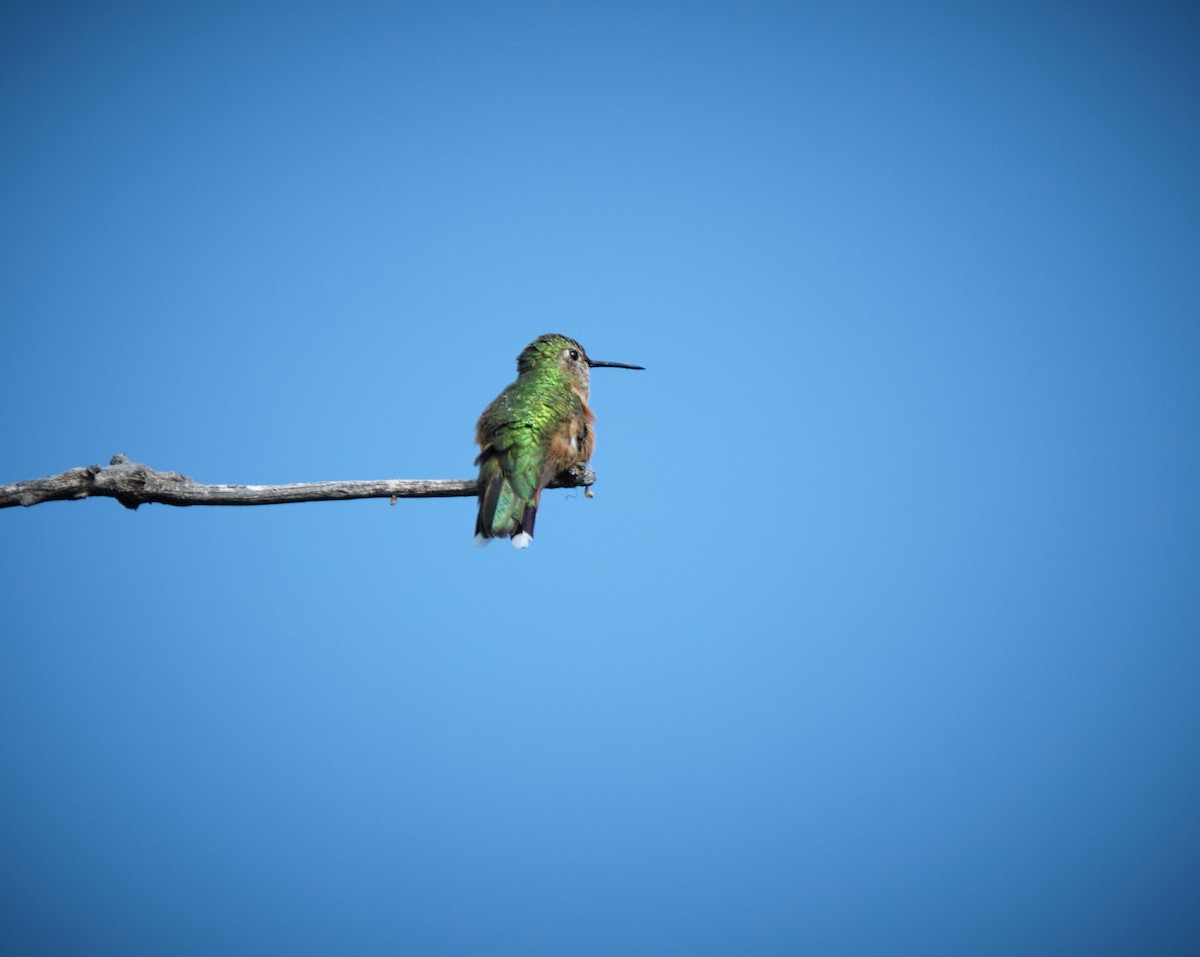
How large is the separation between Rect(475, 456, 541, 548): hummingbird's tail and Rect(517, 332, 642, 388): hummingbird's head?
1.95 meters

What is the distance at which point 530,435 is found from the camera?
24.1 ft

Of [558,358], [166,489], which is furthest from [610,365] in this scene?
[166,489]

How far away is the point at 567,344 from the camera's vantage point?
359 inches

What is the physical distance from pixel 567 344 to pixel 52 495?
5115mm

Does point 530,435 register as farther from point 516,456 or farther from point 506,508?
point 506,508

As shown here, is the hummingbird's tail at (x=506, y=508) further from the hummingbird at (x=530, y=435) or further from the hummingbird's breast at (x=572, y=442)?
the hummingbird's breast at (x=572, y=442)

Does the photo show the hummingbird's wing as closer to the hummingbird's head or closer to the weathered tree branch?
the hummingbird's head

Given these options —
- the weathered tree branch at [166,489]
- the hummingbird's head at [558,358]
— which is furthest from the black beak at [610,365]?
the weathered tree branch at [166,489]

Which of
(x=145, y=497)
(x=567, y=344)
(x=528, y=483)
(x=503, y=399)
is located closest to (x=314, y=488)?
(x=145, y=497)

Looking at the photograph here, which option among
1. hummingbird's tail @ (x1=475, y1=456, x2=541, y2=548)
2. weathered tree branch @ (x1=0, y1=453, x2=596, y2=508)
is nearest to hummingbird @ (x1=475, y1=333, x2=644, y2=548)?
hummingbird's tail @ (x1=475, y1=456, x2=541, y2=548)

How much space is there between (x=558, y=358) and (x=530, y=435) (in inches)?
69.8

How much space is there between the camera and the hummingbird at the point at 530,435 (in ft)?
22.5

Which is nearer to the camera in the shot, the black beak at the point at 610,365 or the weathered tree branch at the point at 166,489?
the weathered tree branch at the point at 166,489

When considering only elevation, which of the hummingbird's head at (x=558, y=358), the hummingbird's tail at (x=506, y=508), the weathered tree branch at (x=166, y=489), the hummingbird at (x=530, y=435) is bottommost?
the weathered tree branch at (x=166, y=489)
